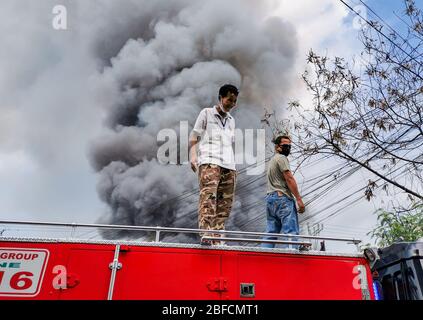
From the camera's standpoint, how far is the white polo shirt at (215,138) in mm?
3305

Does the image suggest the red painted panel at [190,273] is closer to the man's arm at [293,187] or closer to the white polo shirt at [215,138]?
A: the man's arm at [293,187]

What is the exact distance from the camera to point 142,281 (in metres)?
2.45

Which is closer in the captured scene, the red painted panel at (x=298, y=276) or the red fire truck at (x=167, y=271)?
the red fire truck at (x=167, y=271)

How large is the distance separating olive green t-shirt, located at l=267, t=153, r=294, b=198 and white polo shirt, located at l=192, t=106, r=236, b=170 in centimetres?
50

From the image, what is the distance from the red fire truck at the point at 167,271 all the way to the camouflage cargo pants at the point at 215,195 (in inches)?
17.0

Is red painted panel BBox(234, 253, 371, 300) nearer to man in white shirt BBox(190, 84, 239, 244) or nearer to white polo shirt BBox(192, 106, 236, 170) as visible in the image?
man in white shirt BBox(190, 84, 239, 244)

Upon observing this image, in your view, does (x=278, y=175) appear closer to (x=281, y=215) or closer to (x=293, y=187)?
(x=293, y=187)

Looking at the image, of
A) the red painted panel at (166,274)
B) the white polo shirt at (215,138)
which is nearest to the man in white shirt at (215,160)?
the white polo shirt at (215,138)

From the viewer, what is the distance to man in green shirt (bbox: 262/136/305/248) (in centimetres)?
343

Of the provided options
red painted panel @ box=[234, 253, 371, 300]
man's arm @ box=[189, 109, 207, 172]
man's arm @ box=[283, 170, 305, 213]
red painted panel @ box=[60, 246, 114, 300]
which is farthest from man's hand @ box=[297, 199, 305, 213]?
red painted panel @ box=[60, 246, 114, 300]

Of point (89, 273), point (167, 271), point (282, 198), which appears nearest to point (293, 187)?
point (282, 198)
